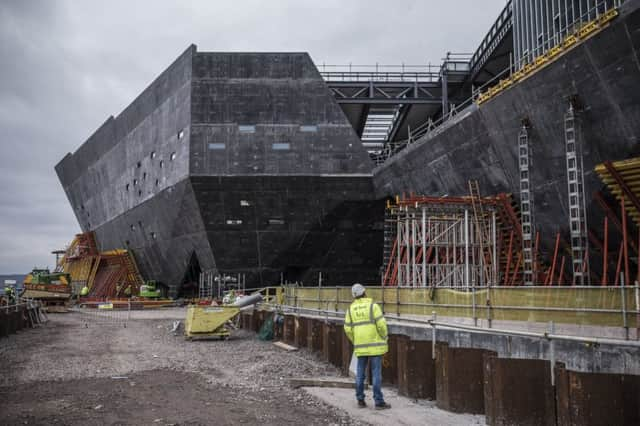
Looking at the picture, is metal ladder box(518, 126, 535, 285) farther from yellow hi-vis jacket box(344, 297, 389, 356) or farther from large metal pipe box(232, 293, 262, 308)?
yellow hi-vis jacket box(344, 297, 389, 356)

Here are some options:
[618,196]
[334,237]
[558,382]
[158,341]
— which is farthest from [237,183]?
[558,382]

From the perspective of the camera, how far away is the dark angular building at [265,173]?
114 feet

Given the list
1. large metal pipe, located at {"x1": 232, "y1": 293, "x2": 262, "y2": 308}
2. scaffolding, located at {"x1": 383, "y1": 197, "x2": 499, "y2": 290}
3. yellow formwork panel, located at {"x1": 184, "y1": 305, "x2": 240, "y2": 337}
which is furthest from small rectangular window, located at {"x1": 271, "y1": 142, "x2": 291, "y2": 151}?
yellow formwork panel, located at {"x1": 184, "y1": 305, "x2": 240, "y2": 337}

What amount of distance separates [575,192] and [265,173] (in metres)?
19.3

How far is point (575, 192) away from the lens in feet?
61.7

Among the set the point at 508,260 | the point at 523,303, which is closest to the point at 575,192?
the point at 508,260

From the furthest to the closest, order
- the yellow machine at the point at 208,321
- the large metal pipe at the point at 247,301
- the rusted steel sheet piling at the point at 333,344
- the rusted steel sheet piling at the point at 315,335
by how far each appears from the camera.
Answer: the large metal pipe at the point at 247,301 → the yellow machine at the point at 208,321 → the rusted steel sheet piling at the point at 315,335 → the rusted steel sheet piling at the point at 333,344

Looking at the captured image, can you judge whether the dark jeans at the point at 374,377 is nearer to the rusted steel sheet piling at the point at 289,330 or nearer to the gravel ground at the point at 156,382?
the gravel ground at the point at 156,382

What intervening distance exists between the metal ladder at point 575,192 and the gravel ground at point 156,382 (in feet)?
30.0

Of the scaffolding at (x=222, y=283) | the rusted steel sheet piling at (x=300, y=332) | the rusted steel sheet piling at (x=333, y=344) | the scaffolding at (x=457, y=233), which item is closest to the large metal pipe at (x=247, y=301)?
the rusted steel sheet piling at (x=300, y=332)

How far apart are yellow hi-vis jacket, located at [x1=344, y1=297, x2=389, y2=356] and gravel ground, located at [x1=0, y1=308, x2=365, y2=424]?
1038 millimetres

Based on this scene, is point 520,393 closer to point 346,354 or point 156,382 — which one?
point 346,354

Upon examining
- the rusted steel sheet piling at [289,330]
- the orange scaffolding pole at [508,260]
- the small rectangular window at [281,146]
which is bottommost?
the rusted steel sheet piling at [289,330]

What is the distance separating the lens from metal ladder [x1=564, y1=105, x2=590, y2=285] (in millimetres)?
18562
